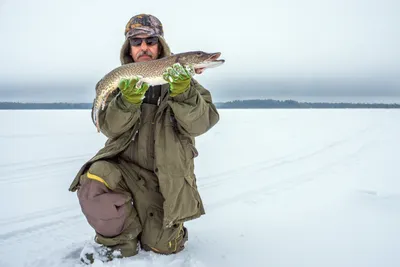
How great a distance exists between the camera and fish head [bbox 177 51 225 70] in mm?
2781

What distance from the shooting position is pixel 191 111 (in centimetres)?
258

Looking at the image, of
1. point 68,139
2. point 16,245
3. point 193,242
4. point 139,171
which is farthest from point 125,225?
point 68,139

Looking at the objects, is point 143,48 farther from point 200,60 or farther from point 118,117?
point 118,117

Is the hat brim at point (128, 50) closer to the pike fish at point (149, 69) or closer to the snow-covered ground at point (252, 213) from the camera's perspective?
the pike fish at point (149, 69)

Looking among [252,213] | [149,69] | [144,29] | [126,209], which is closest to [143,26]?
[144,29]

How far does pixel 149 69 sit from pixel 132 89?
27 cm

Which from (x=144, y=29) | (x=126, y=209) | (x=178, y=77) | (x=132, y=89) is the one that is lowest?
(x=126, y=209)

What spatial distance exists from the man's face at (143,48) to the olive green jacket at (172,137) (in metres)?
0.63

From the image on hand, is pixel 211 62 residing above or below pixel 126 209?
above

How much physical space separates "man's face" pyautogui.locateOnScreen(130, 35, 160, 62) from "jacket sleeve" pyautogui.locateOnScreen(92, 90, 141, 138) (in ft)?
2.00

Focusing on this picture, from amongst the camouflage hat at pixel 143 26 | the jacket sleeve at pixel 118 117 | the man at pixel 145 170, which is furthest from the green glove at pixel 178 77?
the camouflage hat at pixel 143 26

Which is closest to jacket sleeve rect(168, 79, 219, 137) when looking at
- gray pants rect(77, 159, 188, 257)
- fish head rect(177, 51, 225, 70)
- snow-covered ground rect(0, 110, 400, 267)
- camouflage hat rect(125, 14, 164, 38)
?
fish head rect(177, 51, 225, 70)

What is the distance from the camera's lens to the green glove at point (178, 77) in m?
2.55

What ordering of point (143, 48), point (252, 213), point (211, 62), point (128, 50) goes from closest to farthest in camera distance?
1. point (211, 62)
2. point (143, 48)
3. point (128, 50)
4. point (252, 213)
